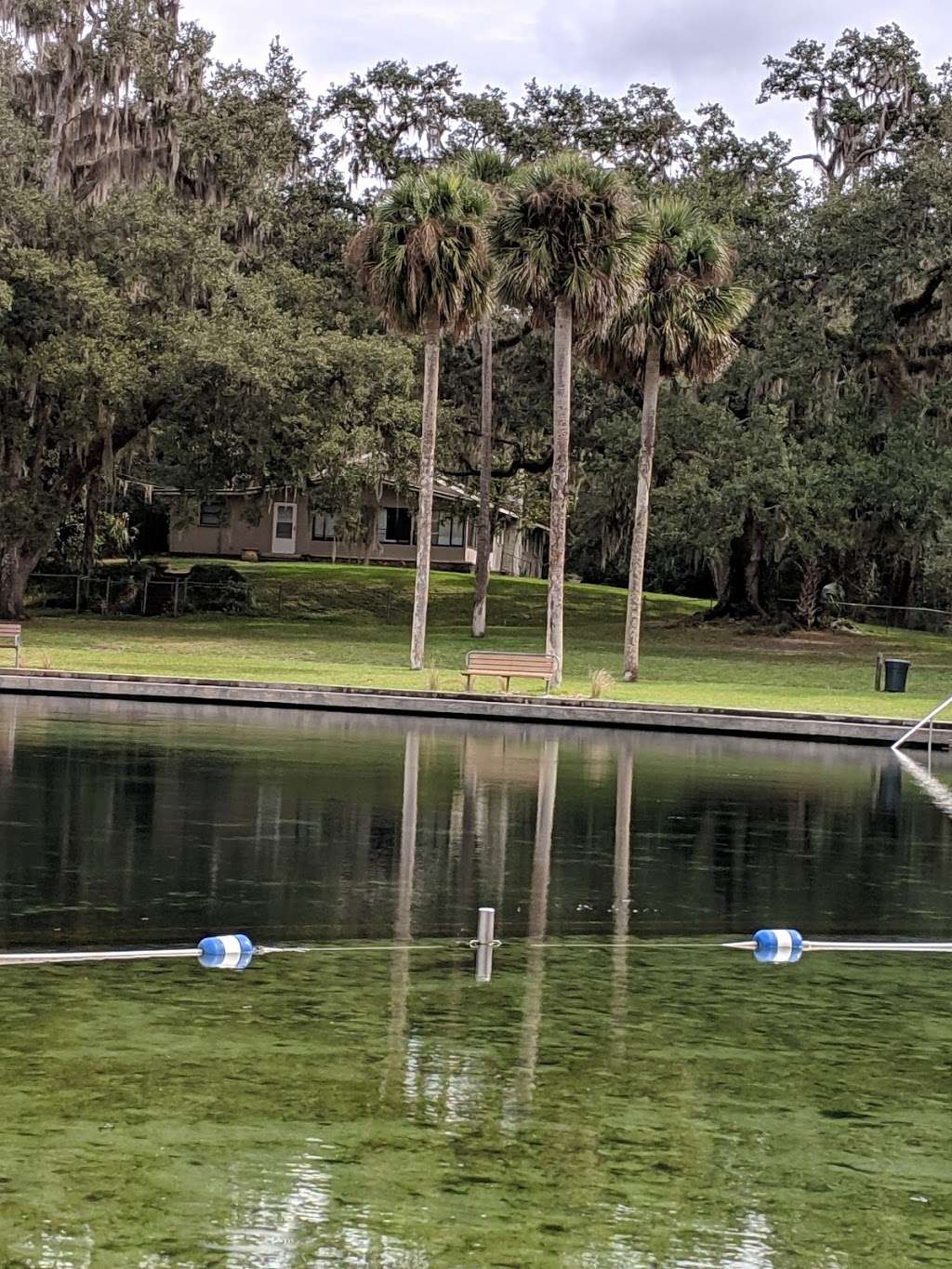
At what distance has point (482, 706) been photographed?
28438 millimetres

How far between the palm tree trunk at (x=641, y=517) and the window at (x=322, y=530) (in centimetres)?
3149

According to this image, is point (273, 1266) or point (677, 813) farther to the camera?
point (677, 813)

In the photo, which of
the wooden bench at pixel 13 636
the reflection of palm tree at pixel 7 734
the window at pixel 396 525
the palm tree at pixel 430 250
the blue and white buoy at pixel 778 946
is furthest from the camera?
the window at pixel 396 525

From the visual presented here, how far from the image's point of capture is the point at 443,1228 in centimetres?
557

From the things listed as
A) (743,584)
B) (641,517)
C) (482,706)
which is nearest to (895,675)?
(641,517)

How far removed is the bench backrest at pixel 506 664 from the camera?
31656mm

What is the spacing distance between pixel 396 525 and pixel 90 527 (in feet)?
56.9

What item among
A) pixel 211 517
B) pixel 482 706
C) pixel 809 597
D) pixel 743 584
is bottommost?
pixel 482 706

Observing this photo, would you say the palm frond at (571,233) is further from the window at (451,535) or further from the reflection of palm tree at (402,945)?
the window at (451,535)

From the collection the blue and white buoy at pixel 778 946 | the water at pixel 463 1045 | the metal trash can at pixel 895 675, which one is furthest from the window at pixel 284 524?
the blue and white buoy at pixel 778 946

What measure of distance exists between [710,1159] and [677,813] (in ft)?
34.9

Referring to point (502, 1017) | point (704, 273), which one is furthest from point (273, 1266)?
point (704, 273)

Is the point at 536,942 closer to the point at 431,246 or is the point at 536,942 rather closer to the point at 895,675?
the point at 431,246

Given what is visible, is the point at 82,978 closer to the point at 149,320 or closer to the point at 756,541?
the point at 149,320
